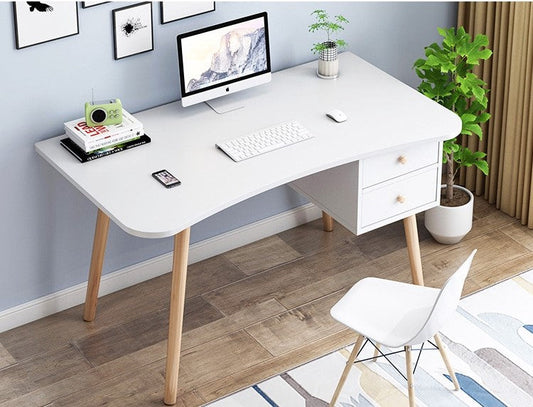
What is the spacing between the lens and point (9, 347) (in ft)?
12.0

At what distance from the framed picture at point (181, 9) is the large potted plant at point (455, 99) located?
2.85 ft

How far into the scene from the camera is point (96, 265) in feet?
12.1

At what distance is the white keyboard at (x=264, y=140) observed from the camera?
341 cm

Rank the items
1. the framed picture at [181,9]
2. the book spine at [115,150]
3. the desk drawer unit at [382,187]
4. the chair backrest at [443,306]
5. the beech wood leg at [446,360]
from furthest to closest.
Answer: the framed picture at [181,9] → the desk drawer unit at [382,187] → the book spine at [115,150] → the beech wood leg at [446,360] → the chair backrest at [443,306]

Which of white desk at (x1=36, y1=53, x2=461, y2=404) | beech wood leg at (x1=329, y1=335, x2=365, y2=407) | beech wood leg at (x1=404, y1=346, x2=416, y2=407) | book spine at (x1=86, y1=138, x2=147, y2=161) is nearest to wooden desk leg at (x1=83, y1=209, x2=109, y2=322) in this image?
white desk at (x1=36, y1=53, x2=461, y2=404)

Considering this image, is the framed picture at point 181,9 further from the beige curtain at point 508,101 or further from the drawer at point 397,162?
the beige curtain at point 508,101

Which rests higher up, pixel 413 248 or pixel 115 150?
pixel 115 150

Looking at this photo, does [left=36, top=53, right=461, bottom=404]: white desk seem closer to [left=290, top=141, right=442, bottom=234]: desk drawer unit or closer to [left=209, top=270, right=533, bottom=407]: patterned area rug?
[left=290, top=141, right=442, bottom=234]: desk drawer unit

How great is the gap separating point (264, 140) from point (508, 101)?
1.29 m

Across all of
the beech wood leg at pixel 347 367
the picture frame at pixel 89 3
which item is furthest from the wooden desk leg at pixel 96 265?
the beech wood leg at pixel 347 367

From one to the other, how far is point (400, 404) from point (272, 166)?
880 mm

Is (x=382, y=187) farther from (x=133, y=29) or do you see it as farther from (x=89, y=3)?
(x=89, y=3)

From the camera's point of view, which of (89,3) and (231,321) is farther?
(231,321)

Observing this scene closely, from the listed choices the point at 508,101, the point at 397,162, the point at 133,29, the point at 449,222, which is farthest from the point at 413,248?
the point at 133,29
